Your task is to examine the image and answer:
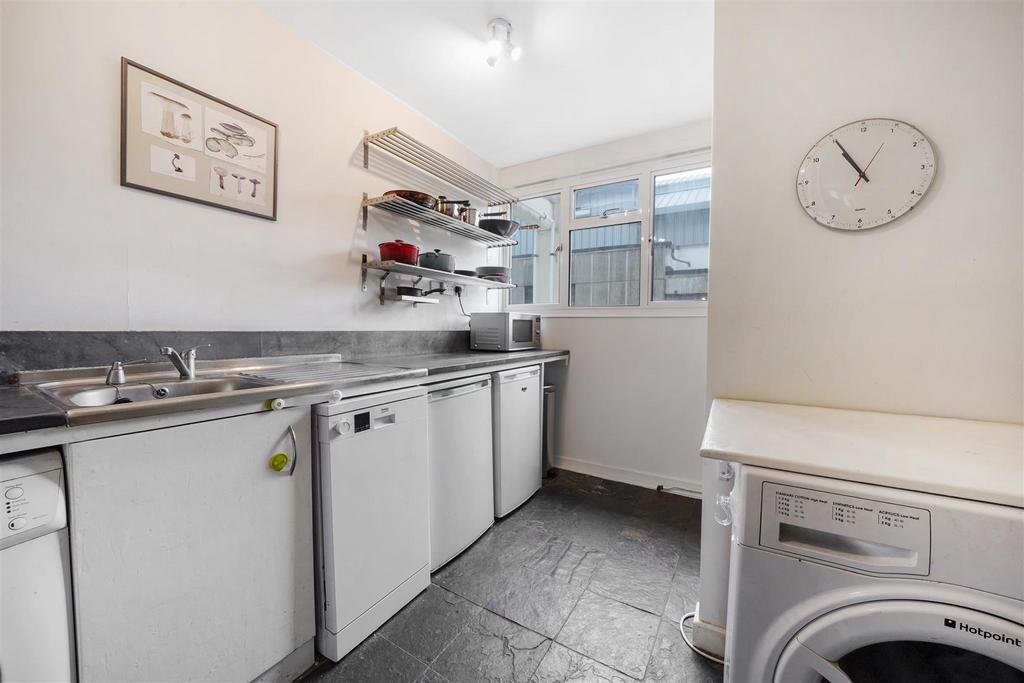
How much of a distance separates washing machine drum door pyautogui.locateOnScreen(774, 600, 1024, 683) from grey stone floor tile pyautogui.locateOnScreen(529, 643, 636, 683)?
2.29 ft

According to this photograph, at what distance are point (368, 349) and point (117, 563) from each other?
1.36 m

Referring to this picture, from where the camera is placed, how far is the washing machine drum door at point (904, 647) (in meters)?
0.58

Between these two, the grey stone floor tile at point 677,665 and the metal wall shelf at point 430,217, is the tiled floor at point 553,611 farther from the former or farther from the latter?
the metal wall shelf at point 430,217

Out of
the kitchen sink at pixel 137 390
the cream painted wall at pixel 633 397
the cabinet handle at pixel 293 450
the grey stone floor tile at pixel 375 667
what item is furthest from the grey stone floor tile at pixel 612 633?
the kitchen sink at pixel 137 390

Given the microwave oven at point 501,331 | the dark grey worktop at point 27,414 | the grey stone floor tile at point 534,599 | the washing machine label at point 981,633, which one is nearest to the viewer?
the washing machine label at point 981,633

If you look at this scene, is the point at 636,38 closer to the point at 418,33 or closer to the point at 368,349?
the point at 418,33

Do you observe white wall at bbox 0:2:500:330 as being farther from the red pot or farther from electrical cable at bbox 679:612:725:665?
electrical cable at bbox 679:612:725:665

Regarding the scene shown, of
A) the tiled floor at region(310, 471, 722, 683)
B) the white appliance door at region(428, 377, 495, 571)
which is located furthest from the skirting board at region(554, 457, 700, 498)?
the white appliance door at region(428, 377, 495, 571)

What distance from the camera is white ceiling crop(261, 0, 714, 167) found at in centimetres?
162

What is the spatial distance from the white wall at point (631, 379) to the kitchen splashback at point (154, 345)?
1.44 metres

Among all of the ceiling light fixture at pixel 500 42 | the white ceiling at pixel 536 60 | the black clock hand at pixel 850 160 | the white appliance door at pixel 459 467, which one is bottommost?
the white appliance door at pixel 459 467

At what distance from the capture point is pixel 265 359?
63.5 inches

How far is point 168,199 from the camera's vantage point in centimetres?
136

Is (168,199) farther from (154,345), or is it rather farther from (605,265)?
(605,265)
